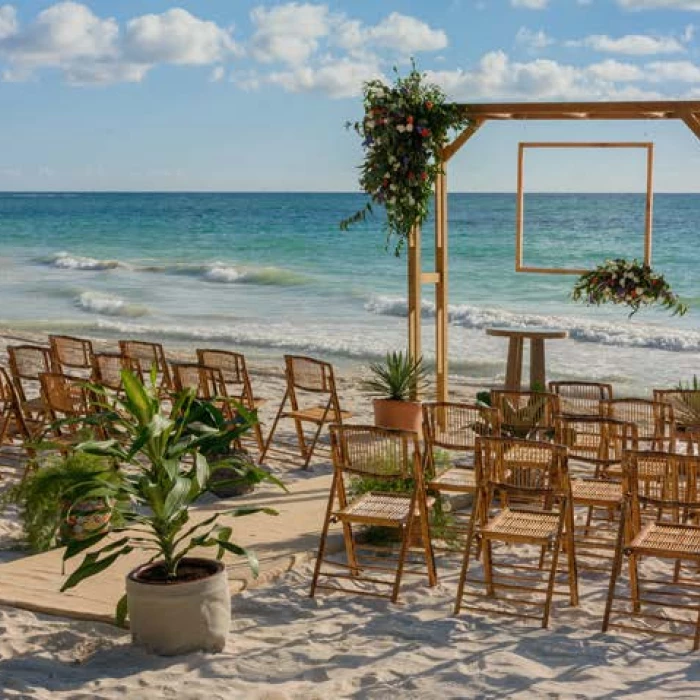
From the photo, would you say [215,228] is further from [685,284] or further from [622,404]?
[622,404]

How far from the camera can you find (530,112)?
9.09 meters

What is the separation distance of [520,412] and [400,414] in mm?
1912

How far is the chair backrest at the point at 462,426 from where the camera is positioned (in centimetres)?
660

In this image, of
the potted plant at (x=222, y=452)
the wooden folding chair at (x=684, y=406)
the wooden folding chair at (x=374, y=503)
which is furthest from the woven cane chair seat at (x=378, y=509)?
the wooden folding chair at (x=684, y=406)

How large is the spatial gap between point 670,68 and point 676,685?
119ft

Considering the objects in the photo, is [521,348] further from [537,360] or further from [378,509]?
[378,509]

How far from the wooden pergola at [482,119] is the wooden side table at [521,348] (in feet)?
2.28

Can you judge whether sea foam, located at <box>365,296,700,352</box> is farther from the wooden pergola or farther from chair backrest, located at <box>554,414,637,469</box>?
chair backrest, located at <box>554,414,637,469</box>

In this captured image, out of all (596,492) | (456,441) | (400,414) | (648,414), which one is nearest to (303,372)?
(400,414)

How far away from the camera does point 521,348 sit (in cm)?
920

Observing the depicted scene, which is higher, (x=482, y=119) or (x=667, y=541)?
(x=482, y=119)

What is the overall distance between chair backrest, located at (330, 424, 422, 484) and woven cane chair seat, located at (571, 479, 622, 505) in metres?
0.89

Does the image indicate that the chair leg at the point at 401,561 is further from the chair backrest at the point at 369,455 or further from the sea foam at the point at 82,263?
the sea foam at the point at 82,263

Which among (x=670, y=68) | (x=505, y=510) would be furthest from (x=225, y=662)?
(x=670, y=68)
